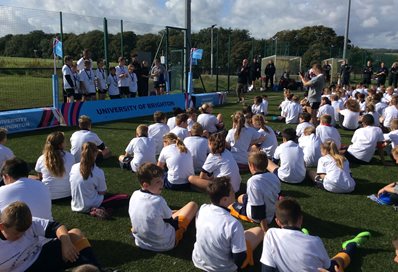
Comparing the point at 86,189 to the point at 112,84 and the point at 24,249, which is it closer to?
the point at 24,249

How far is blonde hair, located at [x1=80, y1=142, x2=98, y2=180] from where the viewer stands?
5164 mm

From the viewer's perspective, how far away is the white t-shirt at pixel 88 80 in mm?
13094

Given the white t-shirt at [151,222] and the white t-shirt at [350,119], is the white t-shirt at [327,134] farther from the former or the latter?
the white t-shirt at [151,222]

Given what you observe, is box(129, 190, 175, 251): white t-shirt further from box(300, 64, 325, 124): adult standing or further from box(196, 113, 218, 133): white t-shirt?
box(300, 64, 325, 124): adult standing

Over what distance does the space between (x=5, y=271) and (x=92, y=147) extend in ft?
6.94

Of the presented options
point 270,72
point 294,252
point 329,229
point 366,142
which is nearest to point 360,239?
point 329,229

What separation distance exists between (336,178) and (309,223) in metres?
1.33

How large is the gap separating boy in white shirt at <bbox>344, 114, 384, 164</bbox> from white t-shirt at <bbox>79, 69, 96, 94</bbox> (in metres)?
8.90

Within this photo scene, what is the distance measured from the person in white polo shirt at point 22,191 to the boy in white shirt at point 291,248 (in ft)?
8.11

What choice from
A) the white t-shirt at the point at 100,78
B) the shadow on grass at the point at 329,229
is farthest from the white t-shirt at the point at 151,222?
the white t-shirt at the point at 100,78

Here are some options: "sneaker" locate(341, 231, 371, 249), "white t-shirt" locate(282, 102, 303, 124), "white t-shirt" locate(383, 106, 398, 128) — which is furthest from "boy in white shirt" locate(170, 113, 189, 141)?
"white t-shirt" locate(383, 106, 398, 128)

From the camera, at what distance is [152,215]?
421cm

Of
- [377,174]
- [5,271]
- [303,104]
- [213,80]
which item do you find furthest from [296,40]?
[5,271]

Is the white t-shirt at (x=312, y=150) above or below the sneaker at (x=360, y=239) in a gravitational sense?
above
